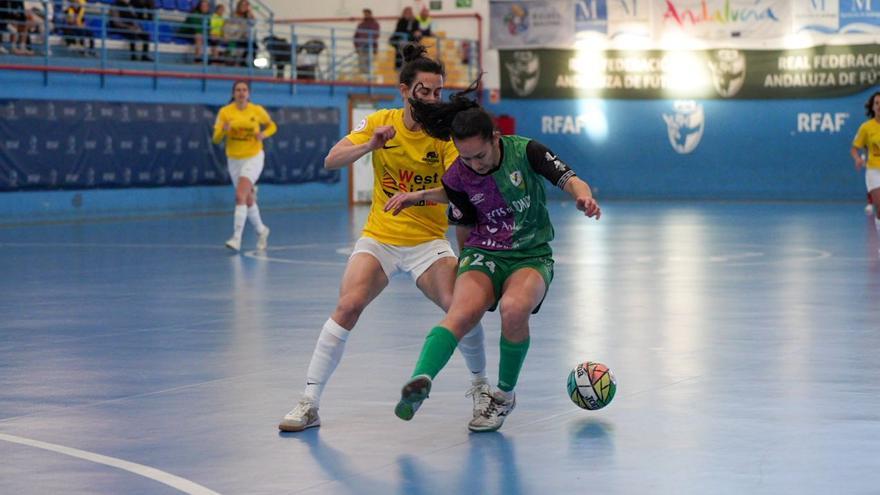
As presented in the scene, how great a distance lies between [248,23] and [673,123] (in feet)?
39.3

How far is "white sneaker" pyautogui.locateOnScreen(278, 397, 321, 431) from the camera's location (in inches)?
309

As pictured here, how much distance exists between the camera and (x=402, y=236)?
830 cm

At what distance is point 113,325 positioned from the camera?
1250 cm

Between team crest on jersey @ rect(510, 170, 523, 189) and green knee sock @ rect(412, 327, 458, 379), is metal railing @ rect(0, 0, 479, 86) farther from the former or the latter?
green knee sock @ rect(412, 327, 458, 379)

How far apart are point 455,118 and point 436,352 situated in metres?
1.20

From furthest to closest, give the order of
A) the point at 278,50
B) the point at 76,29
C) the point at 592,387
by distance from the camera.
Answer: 1. the point at 278,50
2. the point at 76,29
3. the point at 592,387

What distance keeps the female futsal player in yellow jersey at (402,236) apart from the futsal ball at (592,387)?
52 cm

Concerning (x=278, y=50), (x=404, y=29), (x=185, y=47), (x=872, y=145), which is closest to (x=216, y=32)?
(x=185, y=47)

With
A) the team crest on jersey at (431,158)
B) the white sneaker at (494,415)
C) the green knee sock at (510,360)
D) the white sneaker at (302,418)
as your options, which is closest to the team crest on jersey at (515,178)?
the team crest on jersey at (431,158)

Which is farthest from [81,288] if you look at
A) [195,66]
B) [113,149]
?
[195,66]

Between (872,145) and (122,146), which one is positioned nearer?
(872,145)

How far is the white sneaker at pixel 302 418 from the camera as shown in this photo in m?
7.84

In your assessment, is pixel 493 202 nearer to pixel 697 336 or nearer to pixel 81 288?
pixel 697 336

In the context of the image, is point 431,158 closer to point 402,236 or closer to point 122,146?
point 402,236
